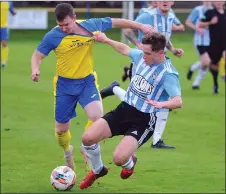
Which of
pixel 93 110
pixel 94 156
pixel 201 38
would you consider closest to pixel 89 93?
pixel 93 110

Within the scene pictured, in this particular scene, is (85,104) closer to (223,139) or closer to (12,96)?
(223,139)

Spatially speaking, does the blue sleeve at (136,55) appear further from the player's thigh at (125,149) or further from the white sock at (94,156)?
the white sock at (94,156)

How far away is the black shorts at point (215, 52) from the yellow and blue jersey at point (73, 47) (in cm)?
1300

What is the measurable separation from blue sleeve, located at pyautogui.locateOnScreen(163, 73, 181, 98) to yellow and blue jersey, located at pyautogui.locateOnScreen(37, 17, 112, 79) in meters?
1.27

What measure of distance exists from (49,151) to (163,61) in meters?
7.30

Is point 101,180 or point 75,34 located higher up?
point 75,34

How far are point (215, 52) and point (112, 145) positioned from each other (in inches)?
292

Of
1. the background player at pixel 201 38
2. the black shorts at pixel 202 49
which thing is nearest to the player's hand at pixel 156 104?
the background player at pixel 201 38

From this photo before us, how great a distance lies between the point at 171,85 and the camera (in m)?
11.4

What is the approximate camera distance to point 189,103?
2461 cm

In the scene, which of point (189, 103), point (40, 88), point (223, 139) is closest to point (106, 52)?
point (40, 88)

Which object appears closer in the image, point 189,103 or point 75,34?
point 75,34

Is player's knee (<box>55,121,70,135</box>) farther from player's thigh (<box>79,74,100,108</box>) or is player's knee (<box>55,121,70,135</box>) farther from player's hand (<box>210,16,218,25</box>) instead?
player's hand (<box>210,16,218,25</box>)

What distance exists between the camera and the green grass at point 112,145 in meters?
15.7
